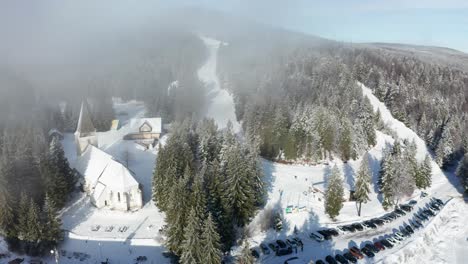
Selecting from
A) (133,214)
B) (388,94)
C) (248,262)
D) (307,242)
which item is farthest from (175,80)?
(248,262)

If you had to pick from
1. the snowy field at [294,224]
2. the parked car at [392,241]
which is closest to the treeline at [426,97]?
the snowy field at [294,224]

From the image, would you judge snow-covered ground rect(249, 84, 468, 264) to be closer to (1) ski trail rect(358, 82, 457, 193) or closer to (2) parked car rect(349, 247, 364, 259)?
(1) ski trail rect(358, 82, 457, 193)

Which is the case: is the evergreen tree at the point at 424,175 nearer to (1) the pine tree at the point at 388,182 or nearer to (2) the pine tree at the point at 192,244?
(1) the pine tree at the point at 388,182

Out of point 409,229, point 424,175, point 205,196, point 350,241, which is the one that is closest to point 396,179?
point 409,229

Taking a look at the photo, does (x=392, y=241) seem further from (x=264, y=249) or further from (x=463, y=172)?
(x=463, y=172)

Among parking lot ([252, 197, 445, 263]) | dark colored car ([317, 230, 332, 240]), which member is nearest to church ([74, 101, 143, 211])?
parking lot ([252, 197, 445, 263])

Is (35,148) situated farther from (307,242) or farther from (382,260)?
(382,260)

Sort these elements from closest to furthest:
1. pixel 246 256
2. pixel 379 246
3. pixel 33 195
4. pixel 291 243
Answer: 1. pixel 246 256
2. pixel 379 246
3. pixel 291 243
4. pixel 33 195
